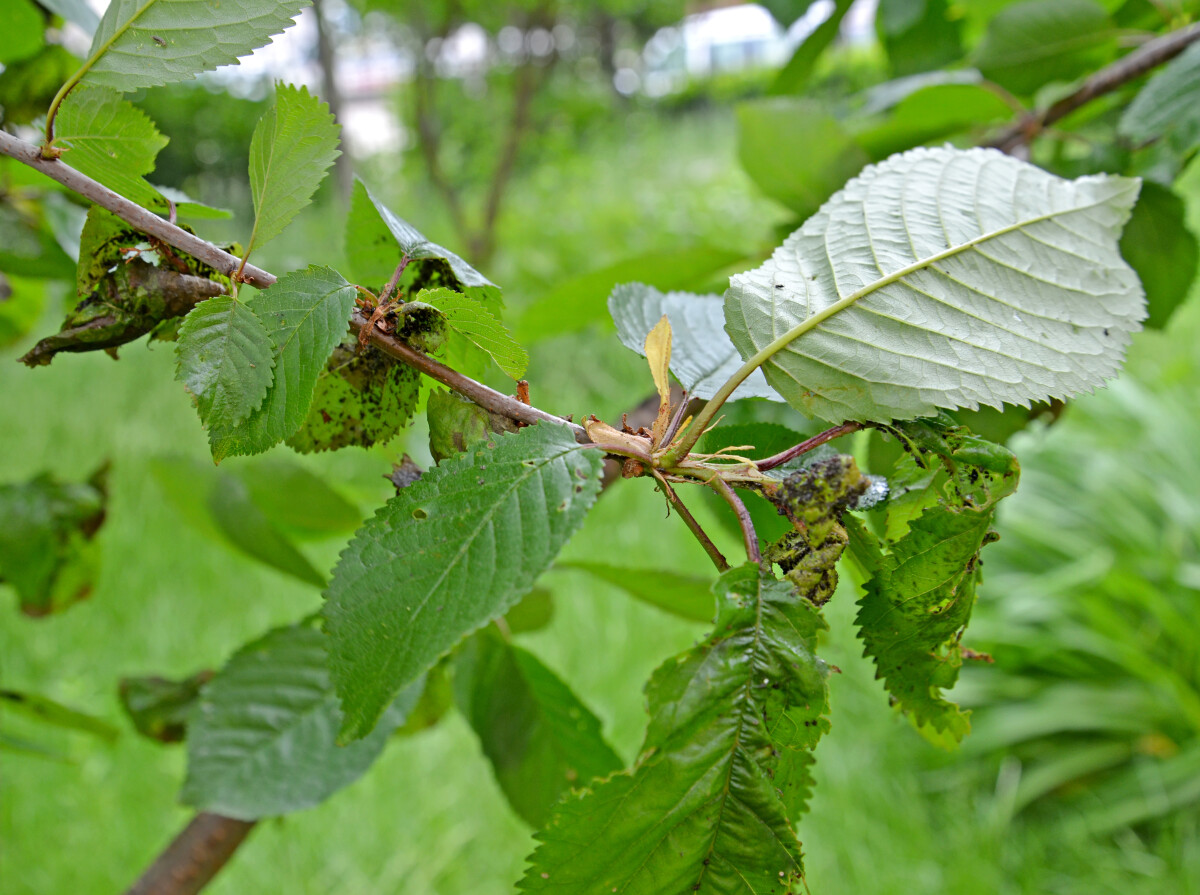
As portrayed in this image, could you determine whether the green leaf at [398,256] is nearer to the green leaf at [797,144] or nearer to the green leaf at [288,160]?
the green leaf at [288,160]

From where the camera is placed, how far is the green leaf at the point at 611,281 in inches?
28.5

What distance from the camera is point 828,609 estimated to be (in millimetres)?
1966

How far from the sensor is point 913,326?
34cm

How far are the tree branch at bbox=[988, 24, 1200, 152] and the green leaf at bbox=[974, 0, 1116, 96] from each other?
0.02 metres

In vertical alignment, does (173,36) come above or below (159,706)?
above

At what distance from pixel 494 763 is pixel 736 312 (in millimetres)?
385

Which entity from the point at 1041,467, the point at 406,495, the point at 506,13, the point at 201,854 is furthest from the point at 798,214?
the point at 506,13

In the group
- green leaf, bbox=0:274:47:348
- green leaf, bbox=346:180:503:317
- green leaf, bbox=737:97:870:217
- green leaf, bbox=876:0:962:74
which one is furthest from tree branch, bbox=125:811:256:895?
green leaf, bbox=876:0:962:74

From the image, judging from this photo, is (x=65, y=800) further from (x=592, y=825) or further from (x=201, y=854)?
(x=592, y=825)

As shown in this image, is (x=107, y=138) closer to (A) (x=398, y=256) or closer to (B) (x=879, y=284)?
(A) (x=398, y=256)

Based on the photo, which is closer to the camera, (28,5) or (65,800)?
(28,5)

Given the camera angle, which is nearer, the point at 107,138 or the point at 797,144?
the point at 107,138

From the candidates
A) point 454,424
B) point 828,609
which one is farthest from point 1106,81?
point 828,609

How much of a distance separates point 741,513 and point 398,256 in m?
0.21
